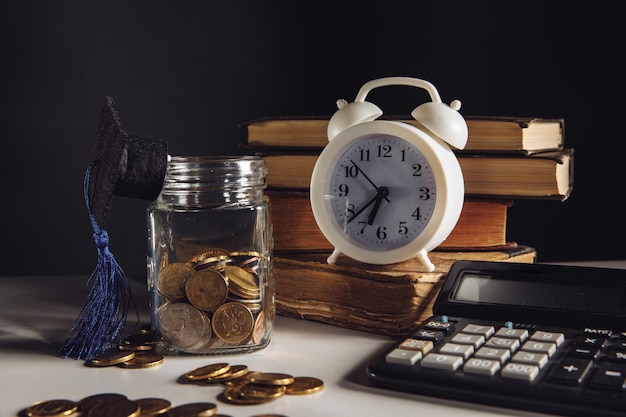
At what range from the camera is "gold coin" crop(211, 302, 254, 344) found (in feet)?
3.34

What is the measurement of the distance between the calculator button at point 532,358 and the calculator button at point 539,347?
12mm

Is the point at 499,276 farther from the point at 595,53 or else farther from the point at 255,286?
the point at 595,53

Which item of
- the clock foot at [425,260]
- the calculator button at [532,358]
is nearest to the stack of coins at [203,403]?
the calculator button at [532,358]

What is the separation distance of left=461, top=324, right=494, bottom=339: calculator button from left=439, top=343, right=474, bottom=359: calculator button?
0.05 m

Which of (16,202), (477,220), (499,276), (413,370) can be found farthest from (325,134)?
(16,202)

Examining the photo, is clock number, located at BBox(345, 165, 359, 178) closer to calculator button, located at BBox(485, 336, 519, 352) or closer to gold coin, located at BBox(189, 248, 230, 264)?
gold coin, located at BBox(189, 248, 230, 264)

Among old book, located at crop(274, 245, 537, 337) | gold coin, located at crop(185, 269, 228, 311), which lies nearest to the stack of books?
old book, located at crop(274, 245, 537, 337)

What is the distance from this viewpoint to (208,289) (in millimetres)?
1014

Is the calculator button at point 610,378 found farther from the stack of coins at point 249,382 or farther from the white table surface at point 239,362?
the stack of coins at point 249,382

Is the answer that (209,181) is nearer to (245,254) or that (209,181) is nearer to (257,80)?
(245,254)

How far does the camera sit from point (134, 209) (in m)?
1.91

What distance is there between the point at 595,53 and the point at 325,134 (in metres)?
0.74

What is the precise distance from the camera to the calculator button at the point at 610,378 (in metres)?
0.79

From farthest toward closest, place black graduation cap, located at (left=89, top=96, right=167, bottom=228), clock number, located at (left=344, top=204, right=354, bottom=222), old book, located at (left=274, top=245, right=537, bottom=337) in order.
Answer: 1. clock number, located at (left=344, top=204, right=354, bottom=222)
2. old book, located at (left=274, top=245, right=537, bottom=337)
3. black graduation cap, located at (left=89, top=96, right=167, bottom=228)
